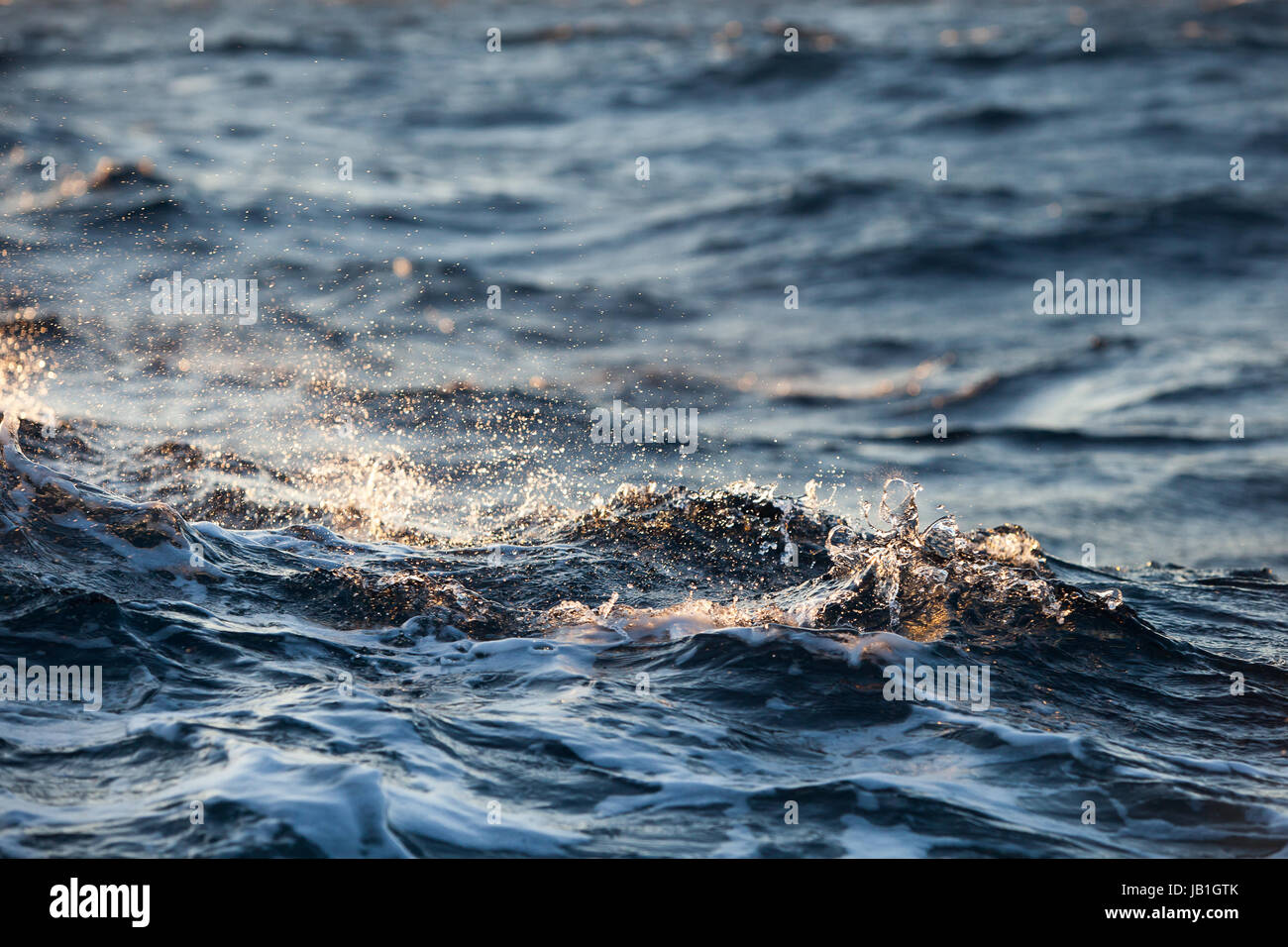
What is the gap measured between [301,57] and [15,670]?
75.4 ft

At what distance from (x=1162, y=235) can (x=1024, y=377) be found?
17.1 feet

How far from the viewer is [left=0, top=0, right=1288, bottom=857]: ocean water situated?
4.46m

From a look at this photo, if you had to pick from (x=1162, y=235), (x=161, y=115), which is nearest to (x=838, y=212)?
(x=1162, y=235)

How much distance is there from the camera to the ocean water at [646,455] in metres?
4.46

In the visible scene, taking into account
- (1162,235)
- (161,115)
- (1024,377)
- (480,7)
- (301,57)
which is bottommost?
(1024,377)

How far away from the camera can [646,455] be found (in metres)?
9.62

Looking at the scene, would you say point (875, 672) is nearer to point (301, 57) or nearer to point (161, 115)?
point (161, 115)

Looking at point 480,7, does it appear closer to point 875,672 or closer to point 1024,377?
point 1024,377
